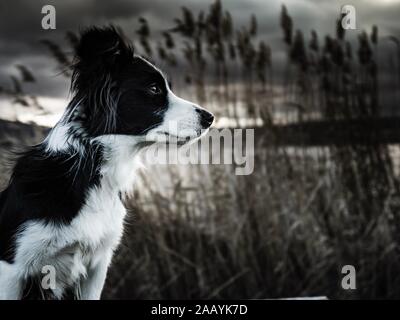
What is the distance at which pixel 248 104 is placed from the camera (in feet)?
10.1

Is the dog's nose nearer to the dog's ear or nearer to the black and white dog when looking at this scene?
the black and white dog

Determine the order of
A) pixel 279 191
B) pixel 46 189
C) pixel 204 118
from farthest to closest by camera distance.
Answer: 1. pixel 279 191
2. pixel 204 118
3. pixel 46 189

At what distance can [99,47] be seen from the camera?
5.82 feet

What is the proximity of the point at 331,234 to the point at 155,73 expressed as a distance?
1749mm

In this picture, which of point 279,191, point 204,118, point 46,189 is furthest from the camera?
point 279,191

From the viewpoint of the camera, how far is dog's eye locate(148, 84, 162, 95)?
1834 millimetres

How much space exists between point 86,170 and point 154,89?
1.15 feet

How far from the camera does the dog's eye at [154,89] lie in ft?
6.02

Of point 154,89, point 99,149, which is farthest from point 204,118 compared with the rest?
point 99,149

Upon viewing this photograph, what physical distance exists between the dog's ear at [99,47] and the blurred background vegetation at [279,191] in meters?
1.13

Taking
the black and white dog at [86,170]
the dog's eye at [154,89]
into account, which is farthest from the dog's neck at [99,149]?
the dog's eye at [154,89]

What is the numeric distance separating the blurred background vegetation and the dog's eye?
3.64ft

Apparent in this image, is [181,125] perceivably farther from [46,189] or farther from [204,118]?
[46,189]

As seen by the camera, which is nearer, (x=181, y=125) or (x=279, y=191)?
(x=181, y=125)
